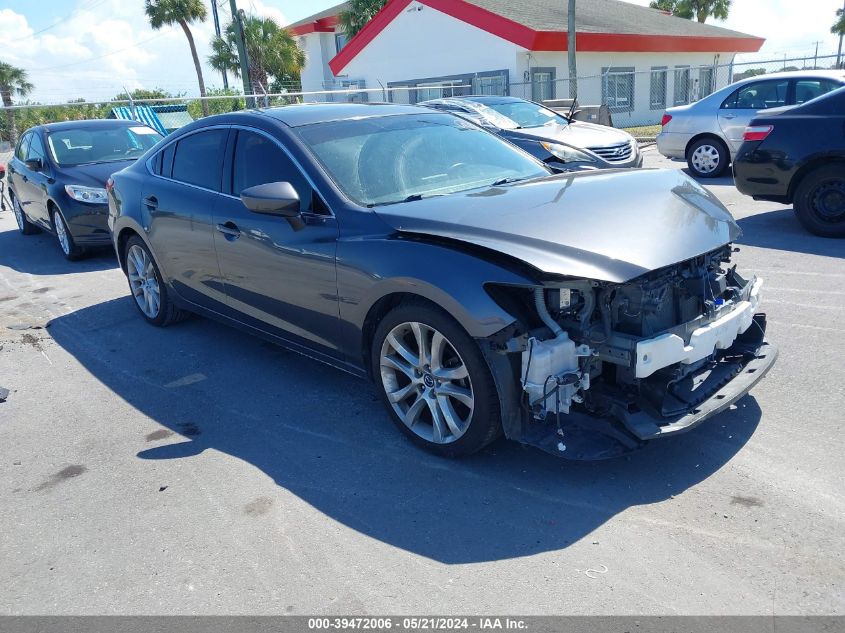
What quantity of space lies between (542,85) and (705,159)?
14.2 m

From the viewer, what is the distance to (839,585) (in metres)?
2.60

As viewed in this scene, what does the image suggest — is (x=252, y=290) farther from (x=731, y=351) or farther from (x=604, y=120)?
(x=604, y=120)

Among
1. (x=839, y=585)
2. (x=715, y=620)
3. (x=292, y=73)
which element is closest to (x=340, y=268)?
(x=715, y=620)

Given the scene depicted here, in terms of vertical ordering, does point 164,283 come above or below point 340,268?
below

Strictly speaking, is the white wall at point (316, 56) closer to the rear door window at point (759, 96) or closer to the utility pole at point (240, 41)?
the utility pole at point (240, 41)

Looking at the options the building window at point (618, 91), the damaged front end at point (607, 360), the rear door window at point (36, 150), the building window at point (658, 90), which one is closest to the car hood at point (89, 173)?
the rear door window at point (36, 150)

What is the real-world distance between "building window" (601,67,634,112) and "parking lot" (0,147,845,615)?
23.3 meters

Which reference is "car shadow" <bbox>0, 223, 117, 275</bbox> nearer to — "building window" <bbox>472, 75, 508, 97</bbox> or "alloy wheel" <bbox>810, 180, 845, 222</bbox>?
"alloy wheel" <bbox>810, 180, 845, 222</bbox>

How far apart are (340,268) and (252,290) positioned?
1021 millimetres

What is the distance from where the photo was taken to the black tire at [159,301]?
5945 millimetres

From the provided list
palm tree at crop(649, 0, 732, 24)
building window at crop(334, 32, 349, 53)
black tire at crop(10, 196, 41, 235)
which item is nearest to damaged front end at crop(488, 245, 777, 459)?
black tire at crop(10, 196, 41, 235)

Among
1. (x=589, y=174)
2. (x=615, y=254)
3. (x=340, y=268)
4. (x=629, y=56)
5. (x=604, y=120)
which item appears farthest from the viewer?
(x=629, y=56)

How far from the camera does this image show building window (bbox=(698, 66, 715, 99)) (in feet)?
101

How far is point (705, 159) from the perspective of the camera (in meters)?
12.1
